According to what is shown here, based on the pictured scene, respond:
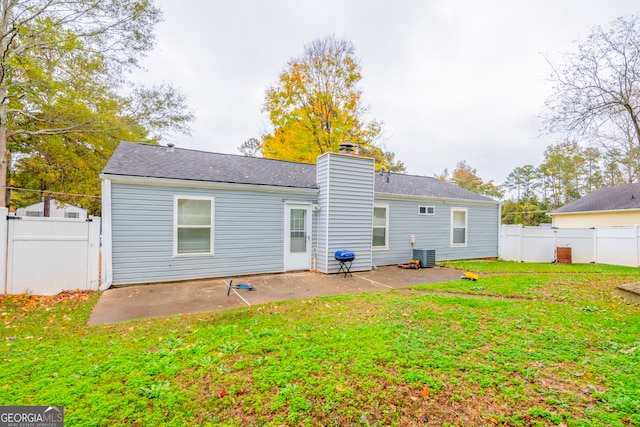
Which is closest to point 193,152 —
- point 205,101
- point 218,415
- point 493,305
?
point 205,101

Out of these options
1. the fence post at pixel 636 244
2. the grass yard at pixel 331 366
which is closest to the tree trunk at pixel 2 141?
the grass yard at pixel 331 366

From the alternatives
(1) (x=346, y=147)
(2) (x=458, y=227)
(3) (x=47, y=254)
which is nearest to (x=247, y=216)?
(1) (x=346, y=147)

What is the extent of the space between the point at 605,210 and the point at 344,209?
1516 cm

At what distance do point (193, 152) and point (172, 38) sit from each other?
15.1 feet

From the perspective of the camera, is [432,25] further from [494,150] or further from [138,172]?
[494,150]

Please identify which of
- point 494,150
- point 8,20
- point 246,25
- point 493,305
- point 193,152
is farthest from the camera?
point 494,150

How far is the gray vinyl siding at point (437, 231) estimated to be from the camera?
10086 millimetres

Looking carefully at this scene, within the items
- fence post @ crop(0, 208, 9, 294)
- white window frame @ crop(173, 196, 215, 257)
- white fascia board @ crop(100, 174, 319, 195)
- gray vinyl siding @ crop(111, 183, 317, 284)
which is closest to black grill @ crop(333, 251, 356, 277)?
gray vinyl siding @ crop(111, 183, 317, 284)

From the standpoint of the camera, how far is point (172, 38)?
10.1m

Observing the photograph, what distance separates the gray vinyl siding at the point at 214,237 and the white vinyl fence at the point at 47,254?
606mm

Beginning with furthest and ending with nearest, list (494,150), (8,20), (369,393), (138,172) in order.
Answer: (494,150) → (8,20) → (138,172) → (369,393)

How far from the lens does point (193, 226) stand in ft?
23.7

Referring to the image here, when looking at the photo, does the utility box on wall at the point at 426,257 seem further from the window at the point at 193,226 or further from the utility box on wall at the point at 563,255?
the window at the point at 193,226

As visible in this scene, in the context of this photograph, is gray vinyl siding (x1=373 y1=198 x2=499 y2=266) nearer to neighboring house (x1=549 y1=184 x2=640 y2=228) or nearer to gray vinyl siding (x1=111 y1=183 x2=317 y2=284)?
gray vinyl siding (x1=111 y1=183 x2=317 y2=284)
